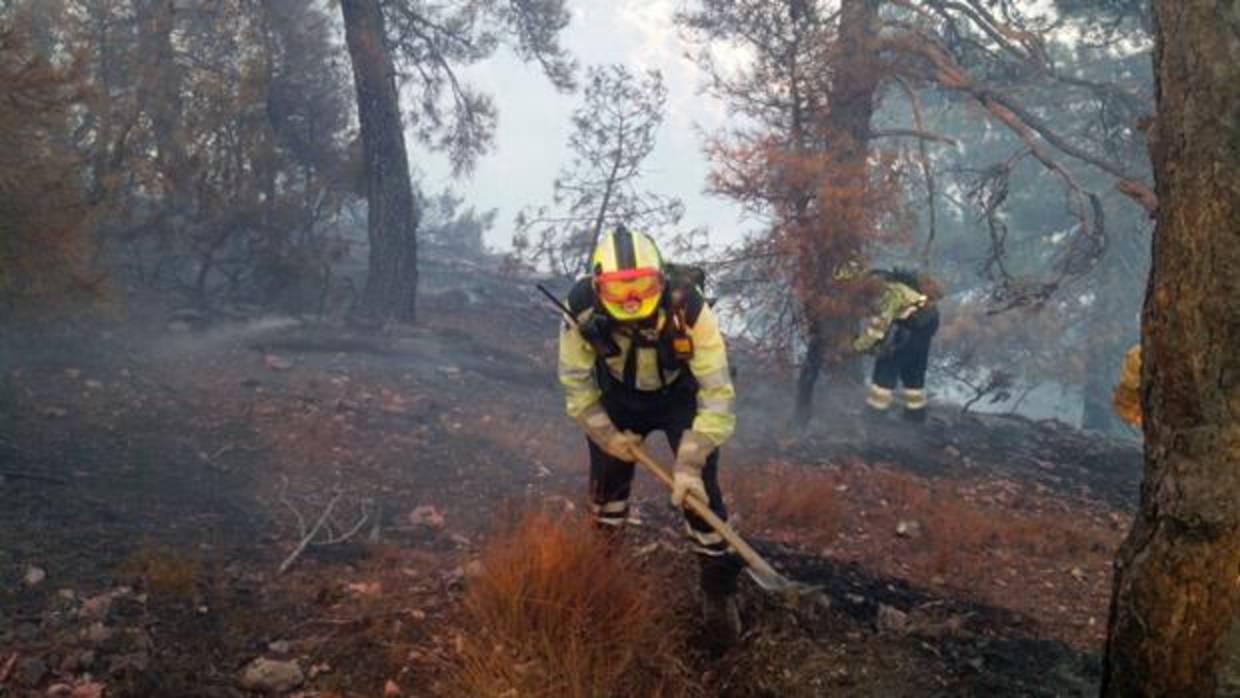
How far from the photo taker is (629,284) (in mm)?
3961

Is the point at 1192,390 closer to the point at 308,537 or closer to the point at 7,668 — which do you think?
the point at 7,668

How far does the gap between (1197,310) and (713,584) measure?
2.36 meters

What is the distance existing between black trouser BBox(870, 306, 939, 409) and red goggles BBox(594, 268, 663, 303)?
6125 millimetres

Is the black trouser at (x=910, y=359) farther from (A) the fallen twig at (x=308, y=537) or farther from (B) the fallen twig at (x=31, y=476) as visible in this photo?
(B) the fallen twig at (x=31, y=476)

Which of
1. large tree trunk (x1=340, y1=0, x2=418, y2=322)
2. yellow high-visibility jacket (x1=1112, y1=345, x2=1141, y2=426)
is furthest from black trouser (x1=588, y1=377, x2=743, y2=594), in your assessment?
large tree trunk (x1=340, y1=0, x2=418, y2=322)

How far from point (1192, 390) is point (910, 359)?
7.18 m

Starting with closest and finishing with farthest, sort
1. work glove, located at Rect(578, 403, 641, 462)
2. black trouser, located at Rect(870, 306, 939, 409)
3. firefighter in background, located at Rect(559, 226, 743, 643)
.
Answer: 1. firefighter in background, located at Rect(559, 226, 743, 643)
2. work glove, located at Rect(578, 403, 641, 462)
3. black trouser, located at Rect(870, 306, 939, 409)

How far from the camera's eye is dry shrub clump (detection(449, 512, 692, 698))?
11.2ft

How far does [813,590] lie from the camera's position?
3.89 meters

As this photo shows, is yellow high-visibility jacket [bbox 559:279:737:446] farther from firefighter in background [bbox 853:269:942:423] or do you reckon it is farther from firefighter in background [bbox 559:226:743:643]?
firefighter in background [bbox 853:269:942:423]

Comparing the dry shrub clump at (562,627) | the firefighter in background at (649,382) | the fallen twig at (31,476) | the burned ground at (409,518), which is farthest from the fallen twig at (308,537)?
the firefighter in background at (649,382)

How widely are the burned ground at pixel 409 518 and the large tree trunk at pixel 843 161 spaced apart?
4.07ft

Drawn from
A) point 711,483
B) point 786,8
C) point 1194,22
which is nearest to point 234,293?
point 786,8

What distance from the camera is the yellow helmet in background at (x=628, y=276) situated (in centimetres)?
396
